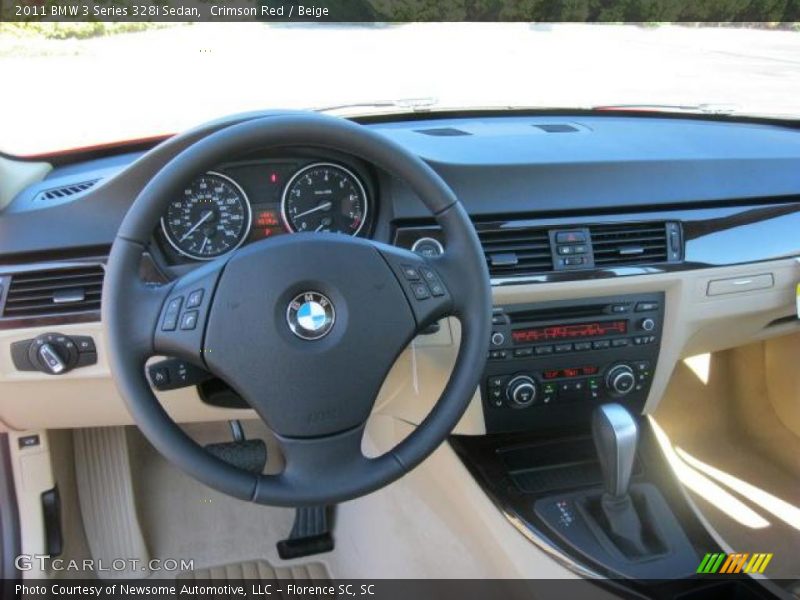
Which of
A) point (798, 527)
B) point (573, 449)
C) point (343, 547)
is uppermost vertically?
point (573, 449)

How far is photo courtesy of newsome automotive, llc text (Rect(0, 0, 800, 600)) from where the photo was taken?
144 centimetres

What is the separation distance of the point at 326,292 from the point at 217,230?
38cm

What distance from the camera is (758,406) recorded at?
3.00 metres

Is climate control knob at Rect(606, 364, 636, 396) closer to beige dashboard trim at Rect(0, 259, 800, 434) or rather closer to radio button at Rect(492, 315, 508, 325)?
beige dashboard trim at Rect(0, 259, 800, 434)

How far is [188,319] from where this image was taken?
140 cm

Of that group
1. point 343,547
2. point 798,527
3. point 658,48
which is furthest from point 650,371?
point 658,48

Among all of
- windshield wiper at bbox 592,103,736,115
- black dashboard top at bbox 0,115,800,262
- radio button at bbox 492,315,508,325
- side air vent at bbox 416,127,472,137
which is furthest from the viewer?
windshield wiper at bbox 592,103,736,115

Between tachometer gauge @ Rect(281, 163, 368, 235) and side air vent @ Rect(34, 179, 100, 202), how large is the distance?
20.5 inches

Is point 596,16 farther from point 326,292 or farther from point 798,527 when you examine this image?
point 798,527

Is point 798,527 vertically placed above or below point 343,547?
above

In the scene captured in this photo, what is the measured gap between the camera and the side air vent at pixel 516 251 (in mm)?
1932

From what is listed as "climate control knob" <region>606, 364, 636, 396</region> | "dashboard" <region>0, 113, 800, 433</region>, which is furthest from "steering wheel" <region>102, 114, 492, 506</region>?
"climate control knob" <region>606, 364, 636, 396</region>

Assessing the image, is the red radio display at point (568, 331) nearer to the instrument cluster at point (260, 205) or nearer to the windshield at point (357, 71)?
the instrument cluster at point (260, 205)

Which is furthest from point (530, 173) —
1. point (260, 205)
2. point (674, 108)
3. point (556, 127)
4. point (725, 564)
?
point (725, 564)
